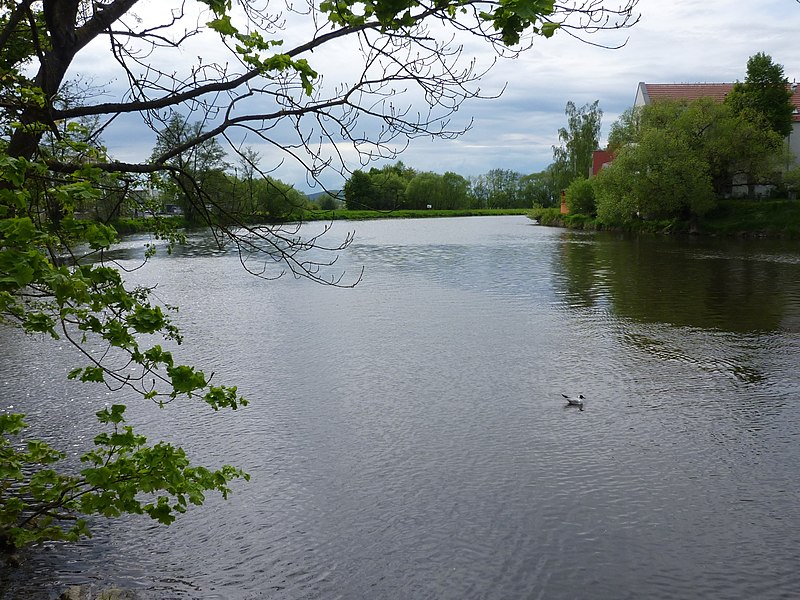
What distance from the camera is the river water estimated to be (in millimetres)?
5457

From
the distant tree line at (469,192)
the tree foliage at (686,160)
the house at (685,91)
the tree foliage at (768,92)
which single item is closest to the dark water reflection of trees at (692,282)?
the tree foliage at (686,160)

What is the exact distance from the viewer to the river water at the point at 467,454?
546 centimetres

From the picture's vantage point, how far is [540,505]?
651 cm

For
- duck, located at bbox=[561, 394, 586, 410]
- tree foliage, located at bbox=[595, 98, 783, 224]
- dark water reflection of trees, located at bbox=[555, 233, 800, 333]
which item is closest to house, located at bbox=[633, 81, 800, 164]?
tree foliage, located at bbox=[595, 98, 783, 224]

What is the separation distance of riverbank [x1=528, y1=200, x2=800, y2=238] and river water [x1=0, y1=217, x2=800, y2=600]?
26153mm

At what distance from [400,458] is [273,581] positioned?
2478mm

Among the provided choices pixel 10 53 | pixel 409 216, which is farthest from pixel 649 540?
pixel 409 216

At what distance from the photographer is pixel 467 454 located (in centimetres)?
770

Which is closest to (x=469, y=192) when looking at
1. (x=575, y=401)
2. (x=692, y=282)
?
(x=692, y=282)

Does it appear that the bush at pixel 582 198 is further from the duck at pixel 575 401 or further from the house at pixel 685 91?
the duck at pixel 575 401

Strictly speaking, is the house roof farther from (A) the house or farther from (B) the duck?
(B) the duck

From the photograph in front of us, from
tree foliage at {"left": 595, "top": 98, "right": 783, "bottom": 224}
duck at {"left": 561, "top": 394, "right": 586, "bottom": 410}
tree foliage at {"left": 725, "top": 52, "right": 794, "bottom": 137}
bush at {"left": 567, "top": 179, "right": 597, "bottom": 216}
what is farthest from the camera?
bush at {"left": 567, "top": 179, "right": 597, "bottom": 216}

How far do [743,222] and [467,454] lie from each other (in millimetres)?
38465

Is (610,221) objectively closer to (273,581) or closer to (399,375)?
(399,375)
